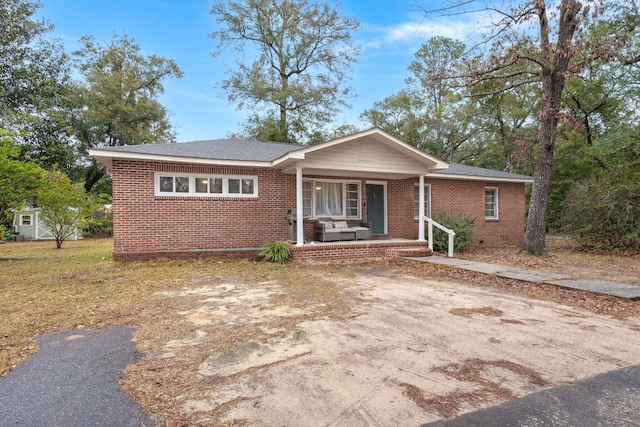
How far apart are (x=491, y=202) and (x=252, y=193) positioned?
33.8 ft

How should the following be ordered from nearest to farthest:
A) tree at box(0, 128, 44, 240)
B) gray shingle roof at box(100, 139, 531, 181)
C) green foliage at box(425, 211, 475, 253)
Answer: gray shingle roof at box(100, 139, 531, 181), tree at box(0, 128, 44, 240), green foliage at box(425, 211, 475, 253)

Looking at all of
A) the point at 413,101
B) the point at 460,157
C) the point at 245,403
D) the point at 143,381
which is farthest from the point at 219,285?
the point at 460,157

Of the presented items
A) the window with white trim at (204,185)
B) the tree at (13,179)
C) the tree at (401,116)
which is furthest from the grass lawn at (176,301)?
the tree at (401,116)

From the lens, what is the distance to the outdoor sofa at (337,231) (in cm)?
1020

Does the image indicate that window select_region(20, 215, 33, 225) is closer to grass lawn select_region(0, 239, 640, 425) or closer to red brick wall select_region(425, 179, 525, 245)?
grass lawn select_region(0, 239, 640, 425)

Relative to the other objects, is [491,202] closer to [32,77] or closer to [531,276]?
[531,276]

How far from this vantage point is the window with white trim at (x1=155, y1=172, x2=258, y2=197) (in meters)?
9.26

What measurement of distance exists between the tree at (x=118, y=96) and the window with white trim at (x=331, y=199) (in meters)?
18.2

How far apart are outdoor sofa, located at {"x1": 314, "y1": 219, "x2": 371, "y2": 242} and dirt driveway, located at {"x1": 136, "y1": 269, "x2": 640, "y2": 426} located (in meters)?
4.96

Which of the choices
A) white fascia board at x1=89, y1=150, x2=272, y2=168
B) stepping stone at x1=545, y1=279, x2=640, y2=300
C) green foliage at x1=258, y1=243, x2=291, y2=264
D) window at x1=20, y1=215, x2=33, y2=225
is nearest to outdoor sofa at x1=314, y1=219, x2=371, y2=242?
green foliage at x1=258, y1=243, x2=291, y2=264

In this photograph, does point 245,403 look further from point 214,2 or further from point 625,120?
point 214,2

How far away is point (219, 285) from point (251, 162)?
435 cm

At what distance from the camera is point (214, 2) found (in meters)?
21.8

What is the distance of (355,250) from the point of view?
981cm
